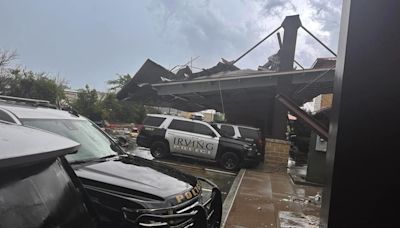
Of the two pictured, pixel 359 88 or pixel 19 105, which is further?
pixel 19 105

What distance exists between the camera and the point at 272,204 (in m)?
10.2

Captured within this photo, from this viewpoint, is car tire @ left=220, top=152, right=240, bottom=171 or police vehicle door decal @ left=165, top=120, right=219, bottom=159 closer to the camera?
car tire @ left=220, top=152, right=240, bottom=171

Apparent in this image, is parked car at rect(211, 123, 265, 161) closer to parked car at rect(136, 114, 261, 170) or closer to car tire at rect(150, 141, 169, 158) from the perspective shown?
parked car at rect(136, 114, 261, 170)

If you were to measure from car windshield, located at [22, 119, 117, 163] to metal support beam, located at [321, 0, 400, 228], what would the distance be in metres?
3.09

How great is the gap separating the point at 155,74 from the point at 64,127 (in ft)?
53.2

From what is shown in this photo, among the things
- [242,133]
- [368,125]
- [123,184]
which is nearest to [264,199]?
[123,184]

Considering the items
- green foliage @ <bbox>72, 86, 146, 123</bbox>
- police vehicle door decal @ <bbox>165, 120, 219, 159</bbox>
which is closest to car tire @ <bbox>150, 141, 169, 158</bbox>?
police vehicle door decal @ <bbox>165, 120, 219, 159</bbox>

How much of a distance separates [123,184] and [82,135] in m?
1.60

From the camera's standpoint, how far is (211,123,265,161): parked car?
18250mm

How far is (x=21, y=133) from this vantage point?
2.18 metres

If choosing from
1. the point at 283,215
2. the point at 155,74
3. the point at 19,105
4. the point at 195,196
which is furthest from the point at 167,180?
the point at 155,74

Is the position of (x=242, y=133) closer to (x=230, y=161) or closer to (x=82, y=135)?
(x=230, y=161)

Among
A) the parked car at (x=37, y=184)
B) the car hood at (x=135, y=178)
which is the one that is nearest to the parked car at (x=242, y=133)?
the car hood at (x=135, y=178)

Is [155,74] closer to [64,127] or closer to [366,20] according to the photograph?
[64,127]
